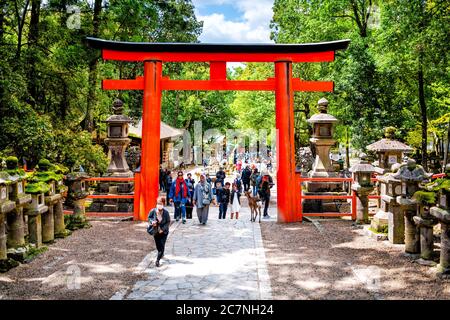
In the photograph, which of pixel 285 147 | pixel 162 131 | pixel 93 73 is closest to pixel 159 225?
pixel 285 147

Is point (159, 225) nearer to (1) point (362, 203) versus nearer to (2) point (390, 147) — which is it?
(1) point (362, 203)

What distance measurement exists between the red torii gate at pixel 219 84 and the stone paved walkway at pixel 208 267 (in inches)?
71.3

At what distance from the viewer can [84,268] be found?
27.9 ft

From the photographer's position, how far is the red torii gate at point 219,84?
44.3 feet

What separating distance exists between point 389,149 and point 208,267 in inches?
388

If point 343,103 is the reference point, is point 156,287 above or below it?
below

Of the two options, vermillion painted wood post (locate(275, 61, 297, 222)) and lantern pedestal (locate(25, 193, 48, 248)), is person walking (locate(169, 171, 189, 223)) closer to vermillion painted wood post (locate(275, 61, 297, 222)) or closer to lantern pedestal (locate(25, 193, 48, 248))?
vermillion painted wood post (locate(275, 61, 297, 222))

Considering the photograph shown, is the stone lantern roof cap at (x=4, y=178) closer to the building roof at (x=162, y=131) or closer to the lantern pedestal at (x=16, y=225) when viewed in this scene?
the lantern pedestal at (x=16, y=225)

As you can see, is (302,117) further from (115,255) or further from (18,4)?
(115,255)

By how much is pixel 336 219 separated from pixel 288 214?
6.09 ft

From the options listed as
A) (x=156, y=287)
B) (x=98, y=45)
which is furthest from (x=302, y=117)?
(x=156, y=287)

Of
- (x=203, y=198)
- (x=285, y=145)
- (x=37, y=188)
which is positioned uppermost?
(x=285, y=145)

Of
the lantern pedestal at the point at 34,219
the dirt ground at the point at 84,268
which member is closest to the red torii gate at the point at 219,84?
the dirt ground at the point at 84,268

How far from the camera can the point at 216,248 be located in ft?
33.6
